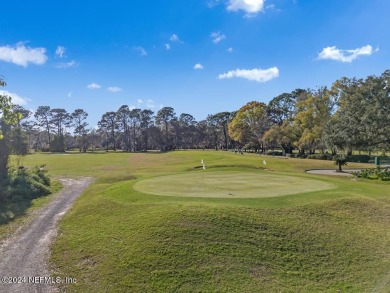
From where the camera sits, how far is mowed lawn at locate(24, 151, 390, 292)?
31.4 ft

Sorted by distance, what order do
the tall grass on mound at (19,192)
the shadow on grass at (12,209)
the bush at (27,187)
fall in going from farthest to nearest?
1. the bush at (27,187)
2. the tall grass on mound at (19,192)
3. the shadow on grass at (12,209)

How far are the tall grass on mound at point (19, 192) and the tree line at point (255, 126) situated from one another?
156 inches

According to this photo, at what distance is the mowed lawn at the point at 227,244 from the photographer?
9578 millimetres

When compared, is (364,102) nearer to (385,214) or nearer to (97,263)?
(385,214)

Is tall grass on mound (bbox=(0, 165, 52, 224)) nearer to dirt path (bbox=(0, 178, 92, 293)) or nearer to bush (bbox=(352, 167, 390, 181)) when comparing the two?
dirt path (bbox=(0, 178, 92, 293))

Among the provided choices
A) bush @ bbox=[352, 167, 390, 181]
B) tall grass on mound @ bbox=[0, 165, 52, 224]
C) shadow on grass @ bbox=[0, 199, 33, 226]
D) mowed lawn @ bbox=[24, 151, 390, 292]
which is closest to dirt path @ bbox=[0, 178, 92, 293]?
mowed lawn @ bbox=[24, 151, 390, 292]

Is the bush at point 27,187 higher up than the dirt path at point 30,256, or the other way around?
the bush at point 27,187

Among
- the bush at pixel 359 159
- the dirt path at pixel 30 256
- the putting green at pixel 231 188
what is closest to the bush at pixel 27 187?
the dirt path at pixel 30 256

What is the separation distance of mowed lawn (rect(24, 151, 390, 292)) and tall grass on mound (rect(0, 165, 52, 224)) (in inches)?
160

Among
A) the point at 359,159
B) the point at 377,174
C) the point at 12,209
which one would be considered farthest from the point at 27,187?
the point at 359,159

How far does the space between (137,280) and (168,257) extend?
1.44 meters

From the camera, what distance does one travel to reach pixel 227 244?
37.7 feet

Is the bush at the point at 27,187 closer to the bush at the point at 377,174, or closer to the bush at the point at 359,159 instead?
the bush at the point at 377,174

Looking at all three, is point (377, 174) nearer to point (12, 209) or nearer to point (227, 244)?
point (227, 244)
